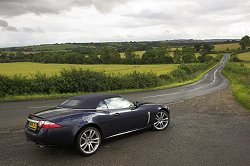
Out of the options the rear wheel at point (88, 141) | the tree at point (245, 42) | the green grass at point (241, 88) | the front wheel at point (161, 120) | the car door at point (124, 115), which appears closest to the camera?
the rear wheel at point (88, 141)

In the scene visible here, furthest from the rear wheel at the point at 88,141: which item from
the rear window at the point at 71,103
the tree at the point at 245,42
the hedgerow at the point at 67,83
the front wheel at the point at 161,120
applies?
the tree at the point at 245,42

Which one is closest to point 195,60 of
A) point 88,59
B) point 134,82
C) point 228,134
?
point 88,59

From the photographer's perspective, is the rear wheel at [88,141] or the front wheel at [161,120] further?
the front wheel at [161,120]

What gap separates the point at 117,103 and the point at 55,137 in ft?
7.15

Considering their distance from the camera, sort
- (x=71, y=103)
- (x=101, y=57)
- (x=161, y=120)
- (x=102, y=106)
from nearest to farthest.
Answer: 1. (x=102, y=106)
2. (x=71, y=103)
3. (x=161, y=120)
4. (x=101, y=57)

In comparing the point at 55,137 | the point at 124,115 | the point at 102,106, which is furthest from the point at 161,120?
the point at 55,137

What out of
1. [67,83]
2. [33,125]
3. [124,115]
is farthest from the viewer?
[67,83]

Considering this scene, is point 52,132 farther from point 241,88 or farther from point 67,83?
point 241,88

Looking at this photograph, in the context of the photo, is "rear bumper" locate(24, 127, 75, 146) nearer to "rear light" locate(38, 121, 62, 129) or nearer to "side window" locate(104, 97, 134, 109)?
"rear light" locate(38, 121, 62, 129)

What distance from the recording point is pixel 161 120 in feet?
30.6

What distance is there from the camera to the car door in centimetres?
771

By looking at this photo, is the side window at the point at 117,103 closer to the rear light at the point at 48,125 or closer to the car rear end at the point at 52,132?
the car rear end at the point at 52,132

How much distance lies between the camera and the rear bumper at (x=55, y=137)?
645 cm

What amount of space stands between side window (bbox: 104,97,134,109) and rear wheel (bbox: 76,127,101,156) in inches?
35.9
